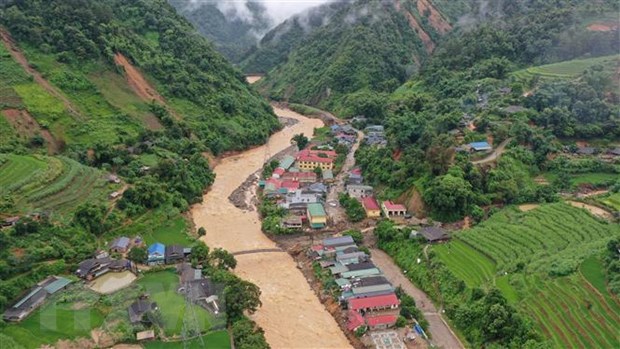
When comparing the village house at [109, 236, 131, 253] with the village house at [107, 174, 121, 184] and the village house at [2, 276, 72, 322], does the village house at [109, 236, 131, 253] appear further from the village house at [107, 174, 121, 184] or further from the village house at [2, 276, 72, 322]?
the village house at [107, 174, 121, 184]

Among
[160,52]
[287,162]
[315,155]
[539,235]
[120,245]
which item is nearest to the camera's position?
[539,235]

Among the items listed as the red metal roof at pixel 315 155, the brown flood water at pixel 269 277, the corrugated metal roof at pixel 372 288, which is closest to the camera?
the brown flood water at pixel 269 277

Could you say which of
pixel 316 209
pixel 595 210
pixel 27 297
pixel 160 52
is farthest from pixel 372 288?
pixel 160 52

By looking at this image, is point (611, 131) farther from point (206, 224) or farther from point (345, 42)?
point (345, 42)

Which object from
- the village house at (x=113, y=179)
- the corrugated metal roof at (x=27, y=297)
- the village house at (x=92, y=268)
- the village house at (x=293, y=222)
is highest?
the village house at (x=113, y=179)

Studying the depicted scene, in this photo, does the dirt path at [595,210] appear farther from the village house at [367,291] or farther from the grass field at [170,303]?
the grass field at [170,303]

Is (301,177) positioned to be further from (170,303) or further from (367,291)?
(170,303)

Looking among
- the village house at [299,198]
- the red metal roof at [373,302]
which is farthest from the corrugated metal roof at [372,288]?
the village house at [299,198]

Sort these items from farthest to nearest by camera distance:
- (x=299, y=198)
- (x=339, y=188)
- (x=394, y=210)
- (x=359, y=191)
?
(x=339, y=188) < (x=359, y=191) < (x=299, y=198) < (x=394, y=210)
